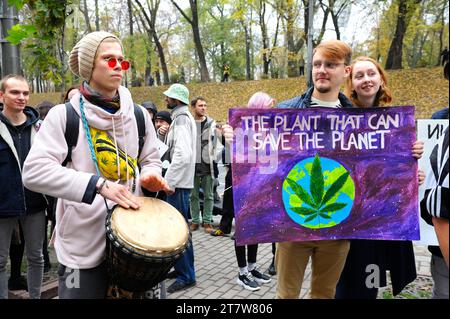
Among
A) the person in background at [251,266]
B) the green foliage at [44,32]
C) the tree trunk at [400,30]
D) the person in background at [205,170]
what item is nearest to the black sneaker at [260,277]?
the person in background at [251,266]

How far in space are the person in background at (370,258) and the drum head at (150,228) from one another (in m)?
1.31

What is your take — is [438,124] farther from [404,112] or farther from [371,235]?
[371,235]

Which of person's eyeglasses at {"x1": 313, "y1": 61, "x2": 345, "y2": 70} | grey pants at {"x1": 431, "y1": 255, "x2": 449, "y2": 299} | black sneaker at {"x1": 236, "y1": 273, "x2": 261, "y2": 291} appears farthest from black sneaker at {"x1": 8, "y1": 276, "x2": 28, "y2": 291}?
grey pants at {"x1": 431, "y1": 255, "x2": 449, "y2": 299}

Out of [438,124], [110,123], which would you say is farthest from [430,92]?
[110,123]

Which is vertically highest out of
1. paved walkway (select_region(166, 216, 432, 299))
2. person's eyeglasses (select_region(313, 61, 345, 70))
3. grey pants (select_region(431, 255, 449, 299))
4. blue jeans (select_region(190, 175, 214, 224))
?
person's eyeglasses (select_region(313, 61, 345, 70))

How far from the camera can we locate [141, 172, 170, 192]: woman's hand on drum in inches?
86.7

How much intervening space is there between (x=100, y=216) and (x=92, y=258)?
0.21m

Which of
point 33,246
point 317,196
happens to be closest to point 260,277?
point 317,196

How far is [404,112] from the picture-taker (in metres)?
2.64

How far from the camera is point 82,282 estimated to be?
2039 millimetres

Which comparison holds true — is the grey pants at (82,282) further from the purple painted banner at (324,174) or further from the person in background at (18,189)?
the person in background at (18,189)

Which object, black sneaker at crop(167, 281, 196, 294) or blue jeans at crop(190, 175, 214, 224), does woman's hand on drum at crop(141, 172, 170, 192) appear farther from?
blue jeans at crop(190, 175, 214, 224)

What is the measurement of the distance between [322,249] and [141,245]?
1222 mm

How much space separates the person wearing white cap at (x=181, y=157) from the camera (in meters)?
4.29
